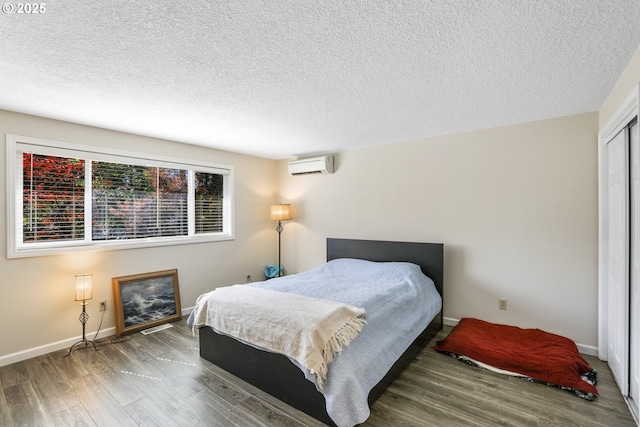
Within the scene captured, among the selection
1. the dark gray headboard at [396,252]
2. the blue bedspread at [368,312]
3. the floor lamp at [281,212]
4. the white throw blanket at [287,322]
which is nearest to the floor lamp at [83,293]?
the white throw blanket at [287,322]

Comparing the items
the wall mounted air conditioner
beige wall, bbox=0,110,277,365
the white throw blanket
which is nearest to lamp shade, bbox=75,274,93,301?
beige wall, bbox=0,110,277,365

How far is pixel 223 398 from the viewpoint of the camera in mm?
2166

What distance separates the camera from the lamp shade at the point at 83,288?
9.58 ft

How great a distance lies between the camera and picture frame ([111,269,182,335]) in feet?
10.9

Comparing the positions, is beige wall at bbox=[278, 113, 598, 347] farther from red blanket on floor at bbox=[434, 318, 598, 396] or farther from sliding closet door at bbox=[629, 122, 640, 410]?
sliding closet door at bbox=[629, 122, 640, 410]

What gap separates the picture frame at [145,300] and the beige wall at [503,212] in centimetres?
260

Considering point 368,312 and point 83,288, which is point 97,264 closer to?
point 83,288

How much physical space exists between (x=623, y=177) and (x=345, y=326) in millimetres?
2305

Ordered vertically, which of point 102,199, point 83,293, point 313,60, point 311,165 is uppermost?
point 313,60

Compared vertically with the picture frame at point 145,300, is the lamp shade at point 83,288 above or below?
above

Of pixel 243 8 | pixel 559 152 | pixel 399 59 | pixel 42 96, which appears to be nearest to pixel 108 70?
pixel 42 96

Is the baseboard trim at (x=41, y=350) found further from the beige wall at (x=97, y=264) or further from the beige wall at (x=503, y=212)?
the beige wall at (x=503, y=212)

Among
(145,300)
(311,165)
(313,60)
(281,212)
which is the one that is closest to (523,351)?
(313,60)

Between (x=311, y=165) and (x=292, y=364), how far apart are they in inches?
122
